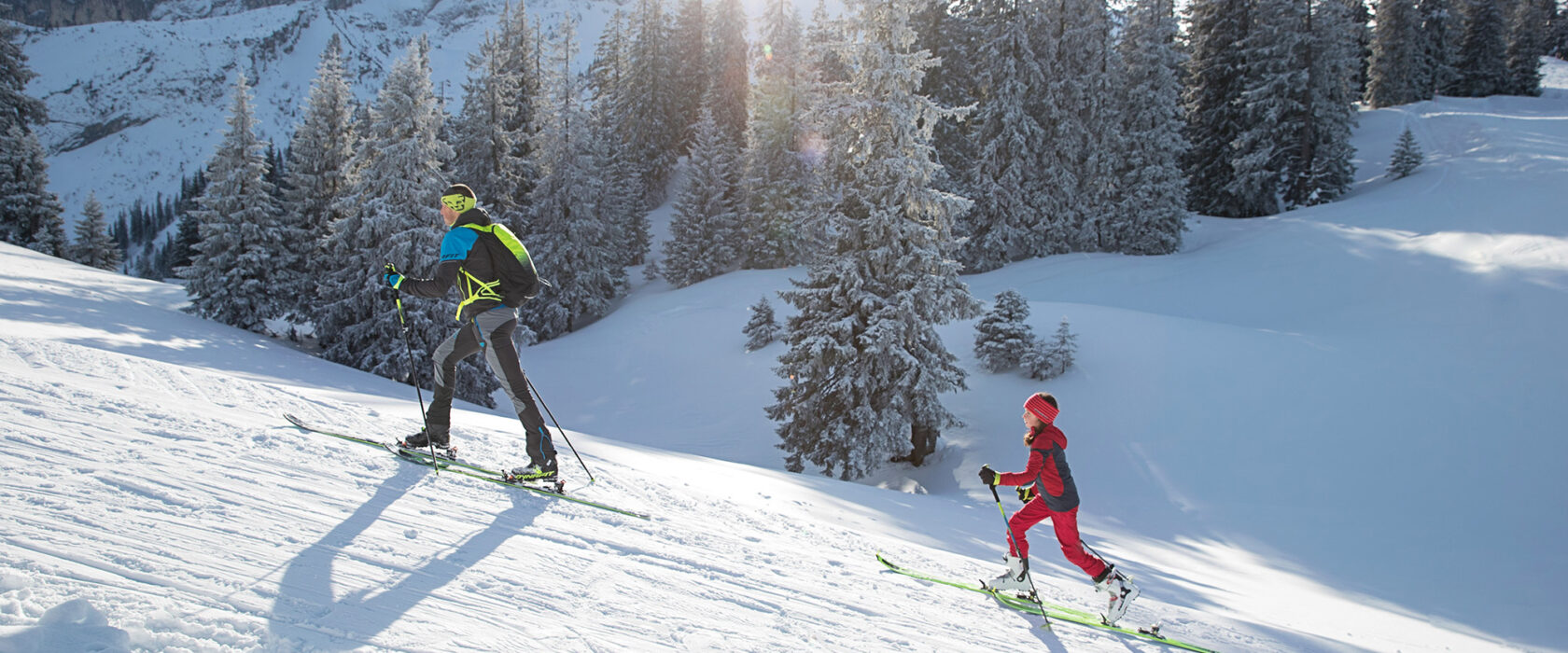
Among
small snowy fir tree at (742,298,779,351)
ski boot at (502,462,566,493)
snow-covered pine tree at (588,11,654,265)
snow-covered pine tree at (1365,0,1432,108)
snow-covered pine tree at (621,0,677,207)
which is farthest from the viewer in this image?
snow-covered pine tree at (621,0,677,207)

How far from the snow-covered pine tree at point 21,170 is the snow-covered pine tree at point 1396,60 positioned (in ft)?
223

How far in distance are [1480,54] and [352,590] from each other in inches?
2593

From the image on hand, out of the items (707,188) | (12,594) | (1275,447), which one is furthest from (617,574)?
(707,188)

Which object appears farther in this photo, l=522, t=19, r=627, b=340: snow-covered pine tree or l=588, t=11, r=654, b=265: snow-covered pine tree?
l=588, t=11, r=654, b=265: snow-covered pine tree

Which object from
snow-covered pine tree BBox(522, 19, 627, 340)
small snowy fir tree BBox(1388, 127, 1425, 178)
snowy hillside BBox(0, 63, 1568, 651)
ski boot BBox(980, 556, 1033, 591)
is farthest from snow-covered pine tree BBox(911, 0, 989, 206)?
ski boot BBox(980, 556, 1033, 591)

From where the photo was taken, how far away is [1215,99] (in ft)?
117

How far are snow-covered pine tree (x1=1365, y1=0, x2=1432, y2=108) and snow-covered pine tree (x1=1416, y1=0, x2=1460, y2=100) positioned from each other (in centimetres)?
60

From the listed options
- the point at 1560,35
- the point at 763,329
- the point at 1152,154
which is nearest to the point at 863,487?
the point at 763,329

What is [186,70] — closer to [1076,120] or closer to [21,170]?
[21,170]

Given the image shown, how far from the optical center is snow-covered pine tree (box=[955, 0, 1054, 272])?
29656 mm

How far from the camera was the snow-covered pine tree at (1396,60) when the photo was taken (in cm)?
4366

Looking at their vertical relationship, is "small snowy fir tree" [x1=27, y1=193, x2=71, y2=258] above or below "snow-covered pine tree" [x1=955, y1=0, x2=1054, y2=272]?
below

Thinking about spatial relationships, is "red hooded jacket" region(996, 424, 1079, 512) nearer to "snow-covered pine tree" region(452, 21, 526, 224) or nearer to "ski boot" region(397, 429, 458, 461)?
"ski boot" region(397, 429, 458, 461)

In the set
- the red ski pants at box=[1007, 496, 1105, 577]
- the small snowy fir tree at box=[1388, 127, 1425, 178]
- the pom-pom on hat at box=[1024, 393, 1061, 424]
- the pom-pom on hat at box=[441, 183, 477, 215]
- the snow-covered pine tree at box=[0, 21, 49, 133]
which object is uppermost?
the snow-covered pine tree at box=[0, 21, 49, 133]
